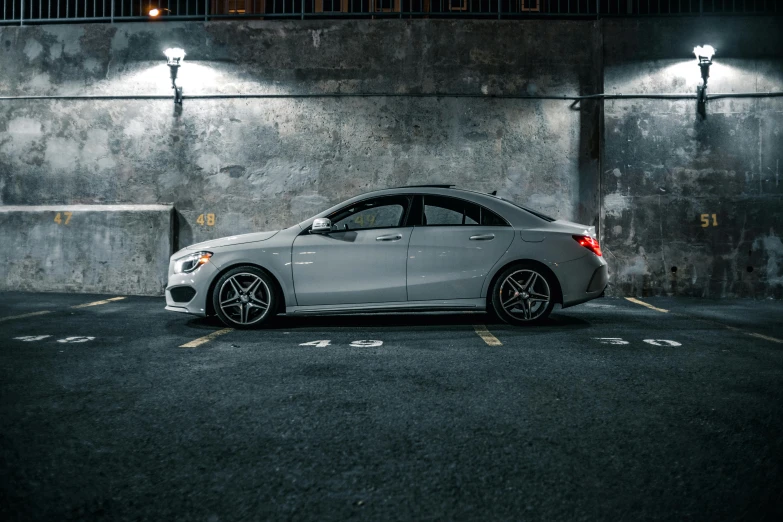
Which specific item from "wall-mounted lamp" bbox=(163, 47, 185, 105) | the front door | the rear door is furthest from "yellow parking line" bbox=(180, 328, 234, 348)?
"wall-mounted lamp" bbox=(163, 47, 185, 105)

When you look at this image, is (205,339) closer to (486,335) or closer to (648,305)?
(486,335)

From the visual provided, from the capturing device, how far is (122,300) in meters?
11.4

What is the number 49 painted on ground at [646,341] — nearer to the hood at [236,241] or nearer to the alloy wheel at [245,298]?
the alloy wheel at [245,298]

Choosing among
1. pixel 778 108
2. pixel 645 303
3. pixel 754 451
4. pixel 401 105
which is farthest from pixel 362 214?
pixel 778 108

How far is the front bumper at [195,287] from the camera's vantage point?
26.1 ft

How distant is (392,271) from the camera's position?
791 cm

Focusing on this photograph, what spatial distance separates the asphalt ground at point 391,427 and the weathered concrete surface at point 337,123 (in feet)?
17.6

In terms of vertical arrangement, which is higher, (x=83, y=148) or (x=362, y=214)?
(x=83, y=148)

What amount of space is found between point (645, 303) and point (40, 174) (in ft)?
34.2

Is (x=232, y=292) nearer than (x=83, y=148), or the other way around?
(x=232, y=292)

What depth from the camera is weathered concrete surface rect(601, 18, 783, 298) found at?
1197cm

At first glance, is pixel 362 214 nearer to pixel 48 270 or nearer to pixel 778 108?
pixel 48 270

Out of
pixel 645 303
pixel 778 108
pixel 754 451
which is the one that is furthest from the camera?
pixel 778 108

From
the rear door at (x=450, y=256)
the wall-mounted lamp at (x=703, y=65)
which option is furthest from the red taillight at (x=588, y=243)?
the wall-mounted lamp at (x=703, y=65)
